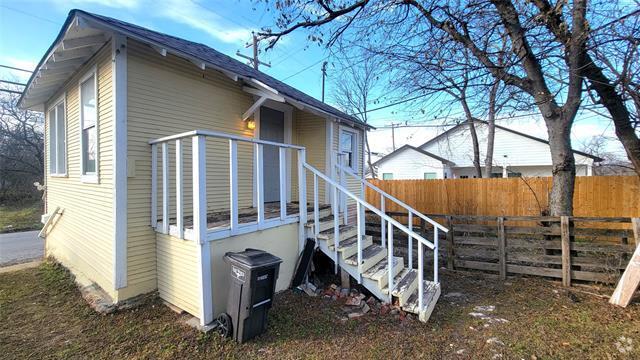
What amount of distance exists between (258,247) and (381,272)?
1807 mm

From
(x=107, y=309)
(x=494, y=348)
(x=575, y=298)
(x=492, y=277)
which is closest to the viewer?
(x=494, y=348)

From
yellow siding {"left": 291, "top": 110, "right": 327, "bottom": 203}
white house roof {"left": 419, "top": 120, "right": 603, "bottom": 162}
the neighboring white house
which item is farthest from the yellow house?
the neighboring white house

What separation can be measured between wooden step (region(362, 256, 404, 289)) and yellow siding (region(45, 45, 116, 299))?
354 centimetres

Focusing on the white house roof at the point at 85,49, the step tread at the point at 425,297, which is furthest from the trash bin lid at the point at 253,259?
the white house roof at the point at 85,49

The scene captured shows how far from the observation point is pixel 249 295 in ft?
10.7

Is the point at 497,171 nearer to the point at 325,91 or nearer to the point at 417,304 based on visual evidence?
the point at 325,91

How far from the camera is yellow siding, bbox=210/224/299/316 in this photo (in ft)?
12.2

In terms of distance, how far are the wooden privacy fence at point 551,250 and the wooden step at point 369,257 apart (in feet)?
6.24

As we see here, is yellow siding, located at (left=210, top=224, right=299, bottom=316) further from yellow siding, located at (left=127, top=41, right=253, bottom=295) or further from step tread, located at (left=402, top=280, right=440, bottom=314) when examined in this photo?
step tread, located at (left=402, top=280, right=440, bottom=314)

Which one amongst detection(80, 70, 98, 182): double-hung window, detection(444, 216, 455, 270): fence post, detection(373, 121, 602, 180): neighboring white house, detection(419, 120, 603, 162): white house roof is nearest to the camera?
detection(80, 70, 98, 182): double-hung window

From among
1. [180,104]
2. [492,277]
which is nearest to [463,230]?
[492,277]

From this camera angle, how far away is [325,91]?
2289 centimetres

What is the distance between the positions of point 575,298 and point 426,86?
4.52m

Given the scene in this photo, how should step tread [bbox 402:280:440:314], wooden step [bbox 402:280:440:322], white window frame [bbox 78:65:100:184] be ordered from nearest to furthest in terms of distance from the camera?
wooden step [bbox 402:280:440:322] < step tread [bbox 402:280:440:314] < white window frame [bbox 78:65:100:184]
